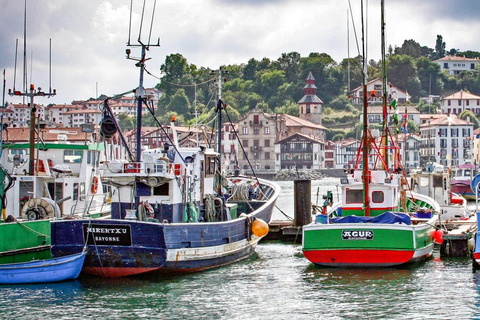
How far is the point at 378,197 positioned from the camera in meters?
29.1

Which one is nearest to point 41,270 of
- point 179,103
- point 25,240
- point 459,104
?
point 25,240

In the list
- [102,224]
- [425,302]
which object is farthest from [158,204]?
[425,302]

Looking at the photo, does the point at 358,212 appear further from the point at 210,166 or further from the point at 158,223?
the point at 158,223

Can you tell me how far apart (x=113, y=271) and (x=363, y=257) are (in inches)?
305

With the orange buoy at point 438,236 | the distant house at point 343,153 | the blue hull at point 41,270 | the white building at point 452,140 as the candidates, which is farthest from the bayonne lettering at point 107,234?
the distant house at point 343,153

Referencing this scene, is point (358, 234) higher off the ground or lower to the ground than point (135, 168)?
lower

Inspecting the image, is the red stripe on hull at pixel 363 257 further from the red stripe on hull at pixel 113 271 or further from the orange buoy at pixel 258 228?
the red stripe on hull at pixel 113 271

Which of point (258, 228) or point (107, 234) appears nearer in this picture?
point (107, 234)

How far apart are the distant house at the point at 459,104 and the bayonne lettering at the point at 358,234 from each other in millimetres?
171508

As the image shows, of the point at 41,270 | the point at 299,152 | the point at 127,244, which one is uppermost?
the point at 299,152

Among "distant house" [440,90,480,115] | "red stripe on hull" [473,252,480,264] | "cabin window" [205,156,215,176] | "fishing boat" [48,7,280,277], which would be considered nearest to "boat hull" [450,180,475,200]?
"fishing boat" [48,7,280,277]

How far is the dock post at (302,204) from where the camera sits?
117 ft

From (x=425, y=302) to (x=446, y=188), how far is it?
2205 centimetres

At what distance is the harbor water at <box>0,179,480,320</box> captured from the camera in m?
21.2
